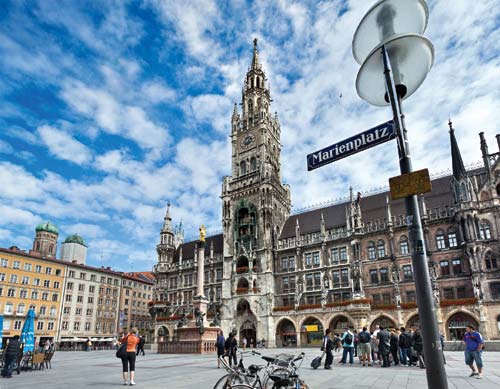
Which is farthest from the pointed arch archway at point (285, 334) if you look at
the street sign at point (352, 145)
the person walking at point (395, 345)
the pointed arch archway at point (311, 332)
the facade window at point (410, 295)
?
the street sign at point (352, 145)

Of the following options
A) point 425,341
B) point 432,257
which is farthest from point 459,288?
point 425,341

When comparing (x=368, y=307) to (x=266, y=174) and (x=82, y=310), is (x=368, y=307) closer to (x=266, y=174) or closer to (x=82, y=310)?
(x=266, y=174)

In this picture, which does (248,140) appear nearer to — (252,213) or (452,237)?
(252,213)

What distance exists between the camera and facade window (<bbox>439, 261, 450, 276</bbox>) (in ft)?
125

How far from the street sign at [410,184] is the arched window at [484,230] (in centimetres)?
3705

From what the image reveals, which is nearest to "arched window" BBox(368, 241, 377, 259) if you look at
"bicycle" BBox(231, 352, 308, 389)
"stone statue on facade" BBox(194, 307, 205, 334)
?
"stone statue on facade" BBox(194, 307, 205, 334)

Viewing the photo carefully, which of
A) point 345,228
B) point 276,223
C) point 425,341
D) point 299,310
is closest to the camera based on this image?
point 425,341

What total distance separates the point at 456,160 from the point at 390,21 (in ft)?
129

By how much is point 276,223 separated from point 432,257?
70.4ft

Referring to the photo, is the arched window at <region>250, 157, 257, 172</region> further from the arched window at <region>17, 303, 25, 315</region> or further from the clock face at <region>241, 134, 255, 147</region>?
the arched window at <region>17, 303, 25, 315</region>

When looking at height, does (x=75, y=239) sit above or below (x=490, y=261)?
above

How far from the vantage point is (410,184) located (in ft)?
17.6

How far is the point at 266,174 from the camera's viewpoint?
5338cm

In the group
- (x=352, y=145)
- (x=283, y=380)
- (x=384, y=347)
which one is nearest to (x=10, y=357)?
(x=283, y=380)
